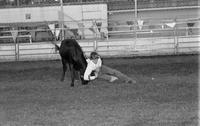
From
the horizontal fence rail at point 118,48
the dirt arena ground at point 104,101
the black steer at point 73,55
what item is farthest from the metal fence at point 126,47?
the black steer at point 73,55

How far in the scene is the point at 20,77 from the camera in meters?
15.1

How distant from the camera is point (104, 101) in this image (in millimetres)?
9523

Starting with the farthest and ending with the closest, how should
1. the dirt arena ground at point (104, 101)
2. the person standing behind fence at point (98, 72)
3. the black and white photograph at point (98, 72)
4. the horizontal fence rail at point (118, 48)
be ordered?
the horizontal fence rail at point (118, 48) → the person standing behind fence at point (98, 72) → the black and white photograph at point (98, 72) → the dirt arena ground at point (104, 101)

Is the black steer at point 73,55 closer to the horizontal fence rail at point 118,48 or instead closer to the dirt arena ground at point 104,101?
the dirt arena ground at point 104,101

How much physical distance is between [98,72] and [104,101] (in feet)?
9.94

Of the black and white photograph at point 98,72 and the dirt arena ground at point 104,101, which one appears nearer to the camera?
the dirt arena ground at point 104,101

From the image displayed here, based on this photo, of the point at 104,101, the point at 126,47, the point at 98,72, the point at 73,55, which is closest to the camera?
the point at 104,101

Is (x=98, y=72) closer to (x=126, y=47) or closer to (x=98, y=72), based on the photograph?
(x=98, y=72)

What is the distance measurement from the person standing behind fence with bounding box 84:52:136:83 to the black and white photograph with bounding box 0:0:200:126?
0.03m

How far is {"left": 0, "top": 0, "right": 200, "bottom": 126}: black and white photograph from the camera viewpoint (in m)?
8.16

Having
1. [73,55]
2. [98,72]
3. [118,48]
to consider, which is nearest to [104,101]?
[73,55]

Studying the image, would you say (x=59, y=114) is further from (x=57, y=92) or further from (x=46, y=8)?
(x=46, y=8)

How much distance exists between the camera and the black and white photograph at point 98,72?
26.8 feet

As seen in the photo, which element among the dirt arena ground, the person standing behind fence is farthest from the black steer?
the dirt arena ground
